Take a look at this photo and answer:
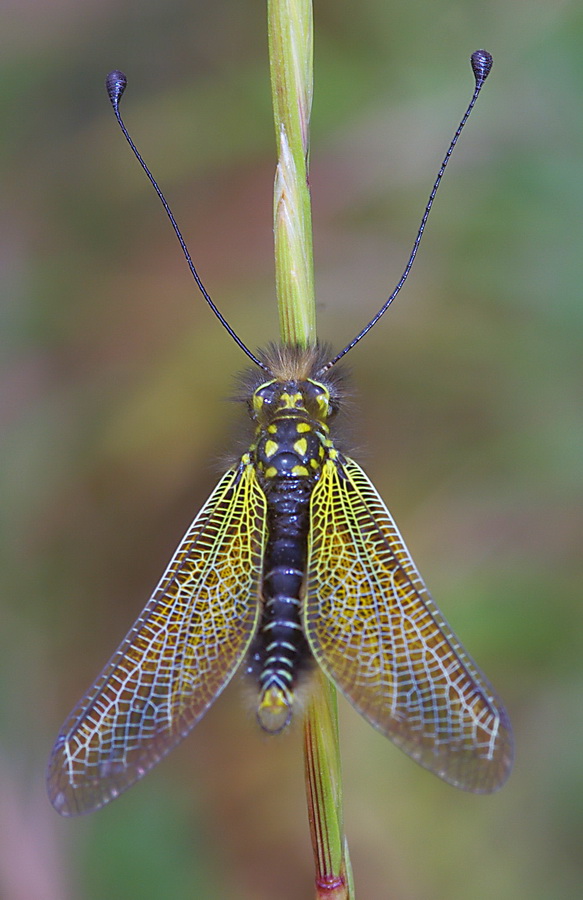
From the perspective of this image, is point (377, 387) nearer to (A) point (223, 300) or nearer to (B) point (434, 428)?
(B) point (434, 428)

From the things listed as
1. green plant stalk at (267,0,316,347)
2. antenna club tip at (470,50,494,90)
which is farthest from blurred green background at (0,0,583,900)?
antenna club tip at (470,50,494,90)

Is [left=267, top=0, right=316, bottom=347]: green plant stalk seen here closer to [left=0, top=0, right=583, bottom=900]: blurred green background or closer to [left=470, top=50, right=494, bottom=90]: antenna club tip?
[left=470, top=50, right=494, bottom=90]: antenna club tip

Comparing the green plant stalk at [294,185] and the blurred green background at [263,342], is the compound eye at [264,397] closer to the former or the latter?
the green plant stalk at [294,185]

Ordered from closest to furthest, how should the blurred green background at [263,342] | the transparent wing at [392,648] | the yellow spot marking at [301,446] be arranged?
the transparent wing at [392,648] < the yellow spot marking at [301,446] < the blurred green background at [263,342]

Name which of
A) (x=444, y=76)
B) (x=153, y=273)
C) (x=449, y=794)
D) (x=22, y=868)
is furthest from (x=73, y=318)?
(x=449, y=794)

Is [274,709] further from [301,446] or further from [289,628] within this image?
[301,446]

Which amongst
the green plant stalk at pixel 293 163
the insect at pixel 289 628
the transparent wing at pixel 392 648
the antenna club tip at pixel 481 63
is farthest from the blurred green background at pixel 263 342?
the antenna club tip at pixel 481 63
